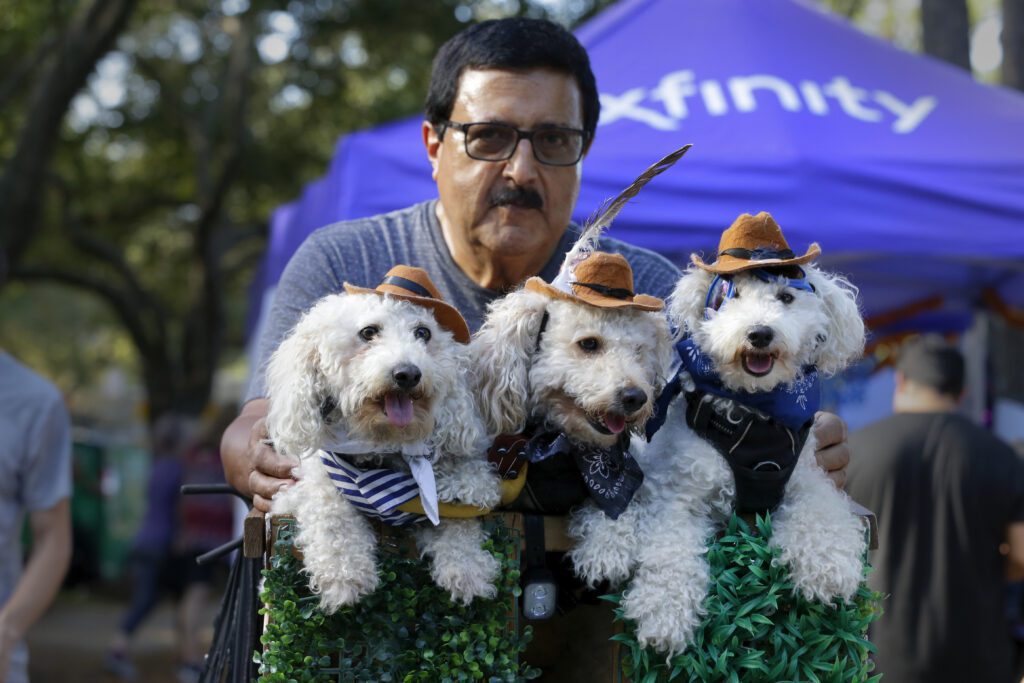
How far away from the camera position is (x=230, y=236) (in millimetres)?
16391

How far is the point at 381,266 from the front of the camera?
8.24ft

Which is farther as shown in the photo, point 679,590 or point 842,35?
point 842,35

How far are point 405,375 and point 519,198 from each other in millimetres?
801

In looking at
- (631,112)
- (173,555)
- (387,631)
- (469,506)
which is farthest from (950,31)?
(173,555)

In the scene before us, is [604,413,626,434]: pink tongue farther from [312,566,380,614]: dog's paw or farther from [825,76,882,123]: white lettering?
[825,76,882,123]: white lettering

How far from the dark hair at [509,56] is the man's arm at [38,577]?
1.74m

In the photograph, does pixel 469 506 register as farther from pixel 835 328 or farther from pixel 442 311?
pixel 835 328

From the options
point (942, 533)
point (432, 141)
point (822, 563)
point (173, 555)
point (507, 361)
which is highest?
point (432, 141)

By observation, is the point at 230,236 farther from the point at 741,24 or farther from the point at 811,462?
the point at 811,462

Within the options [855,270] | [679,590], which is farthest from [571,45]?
[855,270]

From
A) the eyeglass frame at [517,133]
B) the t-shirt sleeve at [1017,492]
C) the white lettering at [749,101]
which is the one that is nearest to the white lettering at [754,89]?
the white lettering at [749,101]

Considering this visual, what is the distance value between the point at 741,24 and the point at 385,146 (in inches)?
77.6

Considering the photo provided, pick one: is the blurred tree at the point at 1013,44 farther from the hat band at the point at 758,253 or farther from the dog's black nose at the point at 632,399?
the dog's black nose at the point at 632,399

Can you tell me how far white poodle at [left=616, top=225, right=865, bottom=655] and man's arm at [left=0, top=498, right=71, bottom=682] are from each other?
6.66ft
